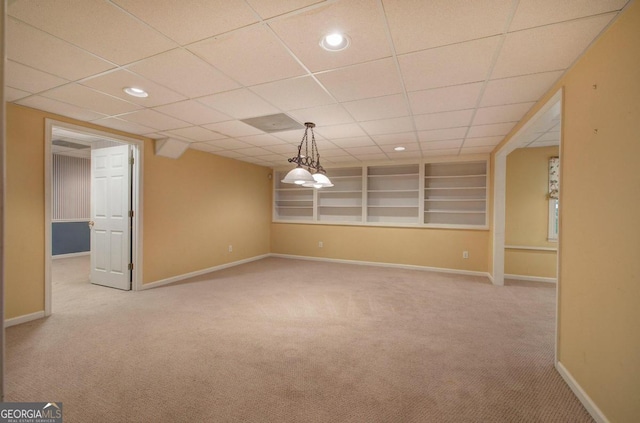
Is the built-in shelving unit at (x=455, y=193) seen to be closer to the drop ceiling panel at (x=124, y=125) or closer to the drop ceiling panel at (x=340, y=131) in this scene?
the drop ceiling panel at (x=340, y=131)

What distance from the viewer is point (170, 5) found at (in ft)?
5.04

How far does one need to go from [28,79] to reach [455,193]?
6.59 metres

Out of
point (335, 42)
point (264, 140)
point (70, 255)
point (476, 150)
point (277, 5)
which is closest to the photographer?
point (277, 5)

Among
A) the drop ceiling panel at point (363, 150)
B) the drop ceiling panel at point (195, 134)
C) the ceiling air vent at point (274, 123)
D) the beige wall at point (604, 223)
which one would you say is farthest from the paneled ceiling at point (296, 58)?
the drop ceiling panel at point (363, 150)

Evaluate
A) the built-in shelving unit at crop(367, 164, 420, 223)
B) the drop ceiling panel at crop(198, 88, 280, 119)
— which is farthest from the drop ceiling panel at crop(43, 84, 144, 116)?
the built-in shelving unit at crop(367, 164, 420, 223)

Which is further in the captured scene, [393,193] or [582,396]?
[393,193]

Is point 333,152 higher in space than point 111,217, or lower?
higher

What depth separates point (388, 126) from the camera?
12.3ft

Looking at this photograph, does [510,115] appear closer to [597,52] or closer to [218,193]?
[597,52]

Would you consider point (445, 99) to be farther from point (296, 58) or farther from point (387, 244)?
point (387, 244)

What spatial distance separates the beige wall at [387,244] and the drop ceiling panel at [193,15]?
209 inches

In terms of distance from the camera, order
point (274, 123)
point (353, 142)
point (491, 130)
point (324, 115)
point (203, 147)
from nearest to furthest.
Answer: point (324, 115) → point (274, 123) → point (491, 130) → point (353, 142) → point (203, 147)

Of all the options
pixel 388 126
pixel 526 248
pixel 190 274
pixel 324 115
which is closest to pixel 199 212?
pixel 190 274

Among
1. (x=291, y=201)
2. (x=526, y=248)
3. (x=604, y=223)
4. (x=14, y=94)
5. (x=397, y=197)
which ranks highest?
(x=14, y=94)
